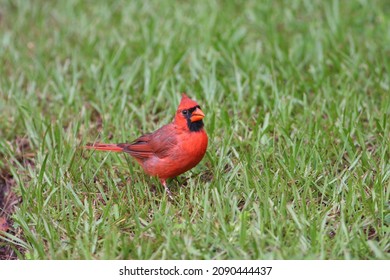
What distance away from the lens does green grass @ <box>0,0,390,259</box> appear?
3662mm

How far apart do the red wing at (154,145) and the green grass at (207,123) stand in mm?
236

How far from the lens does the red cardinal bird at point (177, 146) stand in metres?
4.04

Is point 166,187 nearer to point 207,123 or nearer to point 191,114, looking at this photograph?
point 191,114

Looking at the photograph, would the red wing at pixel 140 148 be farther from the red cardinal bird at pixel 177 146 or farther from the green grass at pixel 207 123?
the green grass at pixel 207 123

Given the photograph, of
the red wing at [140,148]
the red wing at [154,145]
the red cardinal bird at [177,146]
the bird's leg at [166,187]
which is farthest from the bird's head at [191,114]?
the bird's leg at [166,187]

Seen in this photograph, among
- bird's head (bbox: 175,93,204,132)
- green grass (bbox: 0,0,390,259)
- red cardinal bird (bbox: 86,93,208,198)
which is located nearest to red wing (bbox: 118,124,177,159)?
red cardinal bird (bbox: 86,93,208,198)

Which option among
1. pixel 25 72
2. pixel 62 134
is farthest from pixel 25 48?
pixel 62 134

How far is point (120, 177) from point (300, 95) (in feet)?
5.96

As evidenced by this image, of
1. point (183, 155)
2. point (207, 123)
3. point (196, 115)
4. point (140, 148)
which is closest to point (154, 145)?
point (140, 148)

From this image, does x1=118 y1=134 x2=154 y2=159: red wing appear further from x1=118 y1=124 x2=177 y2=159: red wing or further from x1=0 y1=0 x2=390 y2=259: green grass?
x1=0 y1=0 x2=390 y2=259: green grass

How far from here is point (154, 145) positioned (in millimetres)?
4203

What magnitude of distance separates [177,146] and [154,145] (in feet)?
0.69
